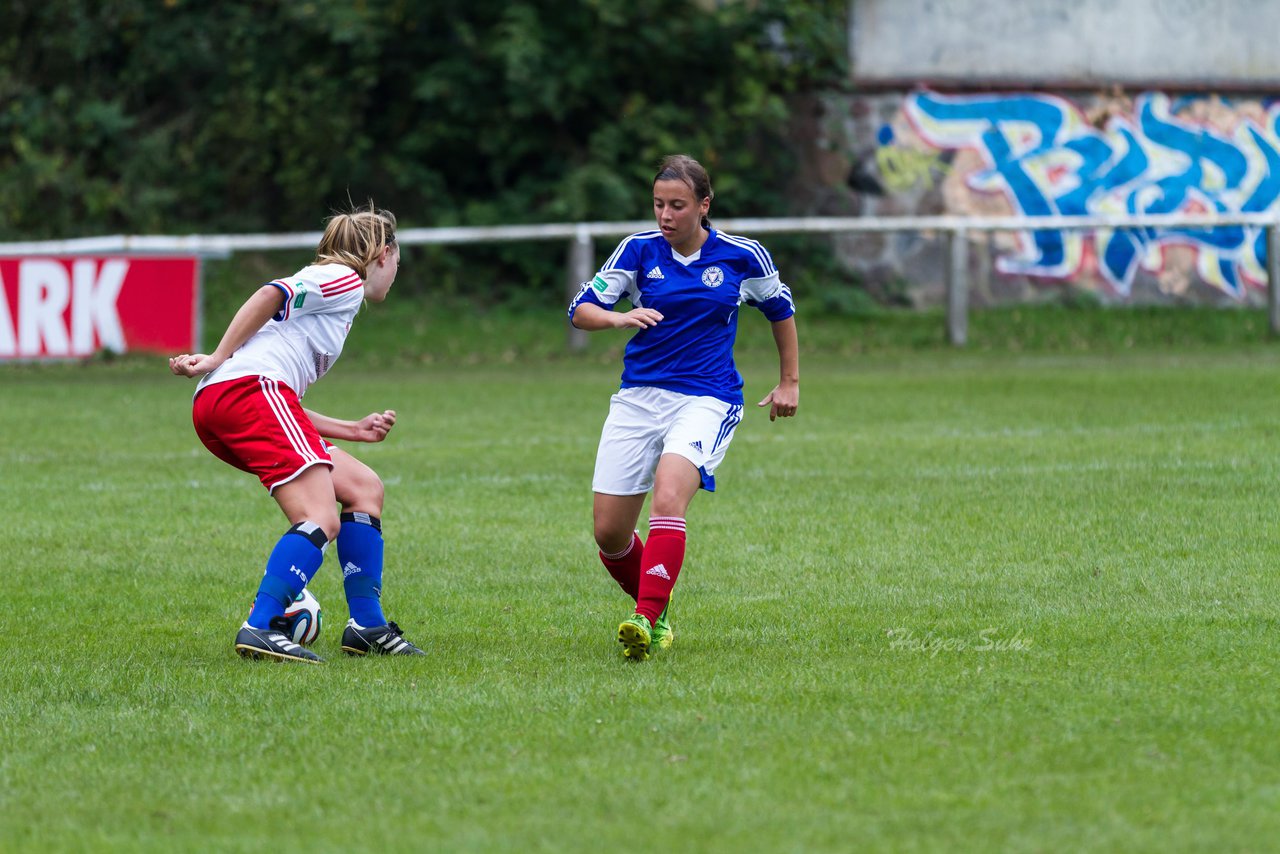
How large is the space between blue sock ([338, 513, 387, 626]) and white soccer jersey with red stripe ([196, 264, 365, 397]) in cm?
49

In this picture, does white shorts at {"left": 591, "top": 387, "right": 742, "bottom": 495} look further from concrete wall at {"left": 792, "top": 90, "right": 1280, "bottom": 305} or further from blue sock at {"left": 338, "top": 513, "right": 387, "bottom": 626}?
concrete wall at {"left": 792, "top": 90, "right": 1280, "bottom": 305}

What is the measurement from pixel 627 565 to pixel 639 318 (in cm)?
107

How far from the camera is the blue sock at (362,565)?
20.2 feet

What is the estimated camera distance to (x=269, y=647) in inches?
232

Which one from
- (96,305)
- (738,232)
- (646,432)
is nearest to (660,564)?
(646,432)

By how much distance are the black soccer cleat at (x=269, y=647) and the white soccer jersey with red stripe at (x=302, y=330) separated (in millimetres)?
803

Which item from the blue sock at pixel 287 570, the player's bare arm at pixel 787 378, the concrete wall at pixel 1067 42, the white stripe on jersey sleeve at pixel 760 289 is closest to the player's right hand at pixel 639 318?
the white stripe on jersey sleeve at pixel 760 289

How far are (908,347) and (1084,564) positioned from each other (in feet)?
40.7

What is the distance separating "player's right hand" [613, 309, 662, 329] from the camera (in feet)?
19.4

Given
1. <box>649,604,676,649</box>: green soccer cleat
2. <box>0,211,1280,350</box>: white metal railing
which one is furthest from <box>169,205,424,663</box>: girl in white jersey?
<box>0,211,1280,350</box>: white metal railing

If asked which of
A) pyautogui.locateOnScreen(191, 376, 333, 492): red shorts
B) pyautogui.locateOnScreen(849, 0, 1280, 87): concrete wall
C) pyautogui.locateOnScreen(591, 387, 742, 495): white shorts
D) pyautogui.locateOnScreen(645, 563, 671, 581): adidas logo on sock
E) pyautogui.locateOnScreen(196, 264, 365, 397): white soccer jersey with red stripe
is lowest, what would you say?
pyautogui.locateOnScreen(849, 0, 1280, 87): concrete wall

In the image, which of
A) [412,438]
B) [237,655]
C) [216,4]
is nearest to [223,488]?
[412,438]

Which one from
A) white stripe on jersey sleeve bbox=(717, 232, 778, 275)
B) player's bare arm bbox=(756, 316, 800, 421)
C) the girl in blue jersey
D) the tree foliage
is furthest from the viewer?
the tree foliage

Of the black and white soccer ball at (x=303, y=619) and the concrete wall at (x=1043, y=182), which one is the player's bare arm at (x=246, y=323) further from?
the concrete wall at (x=1043, y=182)
